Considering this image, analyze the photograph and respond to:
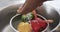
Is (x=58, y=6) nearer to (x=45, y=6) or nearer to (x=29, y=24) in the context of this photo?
(x=45, y=6)

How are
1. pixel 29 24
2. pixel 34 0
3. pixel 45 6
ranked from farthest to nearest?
pixel 45 6 < pixel 29 24 < pixel 34 0

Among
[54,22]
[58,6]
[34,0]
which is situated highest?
[58,6]

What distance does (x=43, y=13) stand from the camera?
2.36 feet

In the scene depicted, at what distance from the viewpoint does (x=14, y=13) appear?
708 millimetres

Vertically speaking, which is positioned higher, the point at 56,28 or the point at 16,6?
the point at 16,6

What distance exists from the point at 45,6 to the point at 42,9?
20mm

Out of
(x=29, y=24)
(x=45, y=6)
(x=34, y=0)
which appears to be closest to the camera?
(x=34, y=0)

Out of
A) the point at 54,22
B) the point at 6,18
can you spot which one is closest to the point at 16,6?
the point at 6,18

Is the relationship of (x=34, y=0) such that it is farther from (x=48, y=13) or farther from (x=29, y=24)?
(x=48, y=13)

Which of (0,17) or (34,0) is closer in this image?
(34,0)

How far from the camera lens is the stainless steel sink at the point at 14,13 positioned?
68 centimetres

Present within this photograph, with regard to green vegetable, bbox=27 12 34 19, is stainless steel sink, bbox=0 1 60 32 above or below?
above

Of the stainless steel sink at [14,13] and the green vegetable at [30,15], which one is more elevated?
the stainless steel sink at [14,13]

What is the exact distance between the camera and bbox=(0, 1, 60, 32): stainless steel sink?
0.68 metres
